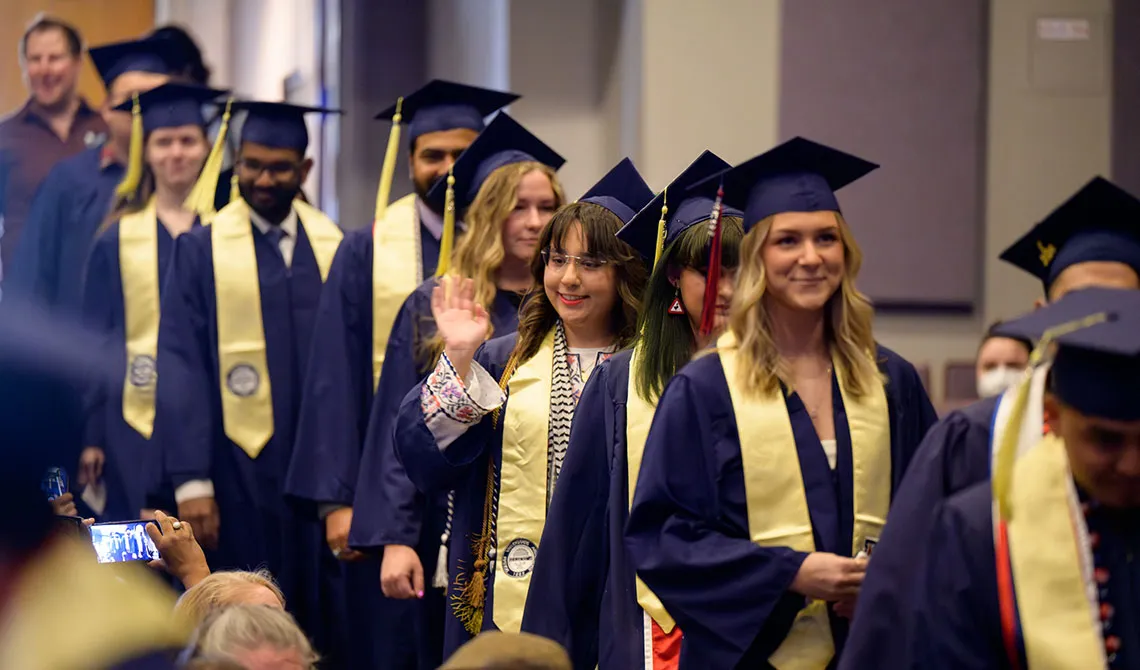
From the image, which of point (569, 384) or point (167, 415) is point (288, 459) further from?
point (569, 384)

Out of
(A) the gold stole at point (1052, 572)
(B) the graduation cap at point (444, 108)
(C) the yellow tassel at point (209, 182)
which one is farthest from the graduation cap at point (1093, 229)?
(C) the yellow tassel at point (209, 182)

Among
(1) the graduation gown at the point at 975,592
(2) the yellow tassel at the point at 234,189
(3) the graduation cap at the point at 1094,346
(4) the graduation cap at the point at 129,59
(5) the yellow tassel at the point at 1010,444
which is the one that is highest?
(4) the graduation cap at the point at 129,59

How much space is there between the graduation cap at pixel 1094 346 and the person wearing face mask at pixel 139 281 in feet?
13.1

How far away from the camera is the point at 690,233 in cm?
380

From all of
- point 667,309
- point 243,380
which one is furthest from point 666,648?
point 243,380

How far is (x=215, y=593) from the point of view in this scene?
3207mm

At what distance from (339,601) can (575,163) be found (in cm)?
294

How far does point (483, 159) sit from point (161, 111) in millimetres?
2182

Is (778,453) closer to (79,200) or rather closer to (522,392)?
(522,392)

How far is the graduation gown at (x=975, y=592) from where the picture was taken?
2494 mm

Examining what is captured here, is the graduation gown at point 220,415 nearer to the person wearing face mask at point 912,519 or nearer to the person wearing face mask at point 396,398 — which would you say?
the person wearing face mask at point 396,398

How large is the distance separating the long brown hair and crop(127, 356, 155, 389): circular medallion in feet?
8.13

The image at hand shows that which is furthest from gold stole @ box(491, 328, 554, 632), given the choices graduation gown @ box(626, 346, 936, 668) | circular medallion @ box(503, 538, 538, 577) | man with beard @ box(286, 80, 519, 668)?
man with beard @ box(286, 80, 519, 668)

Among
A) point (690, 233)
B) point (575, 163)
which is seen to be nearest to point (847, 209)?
point (575, 163)
